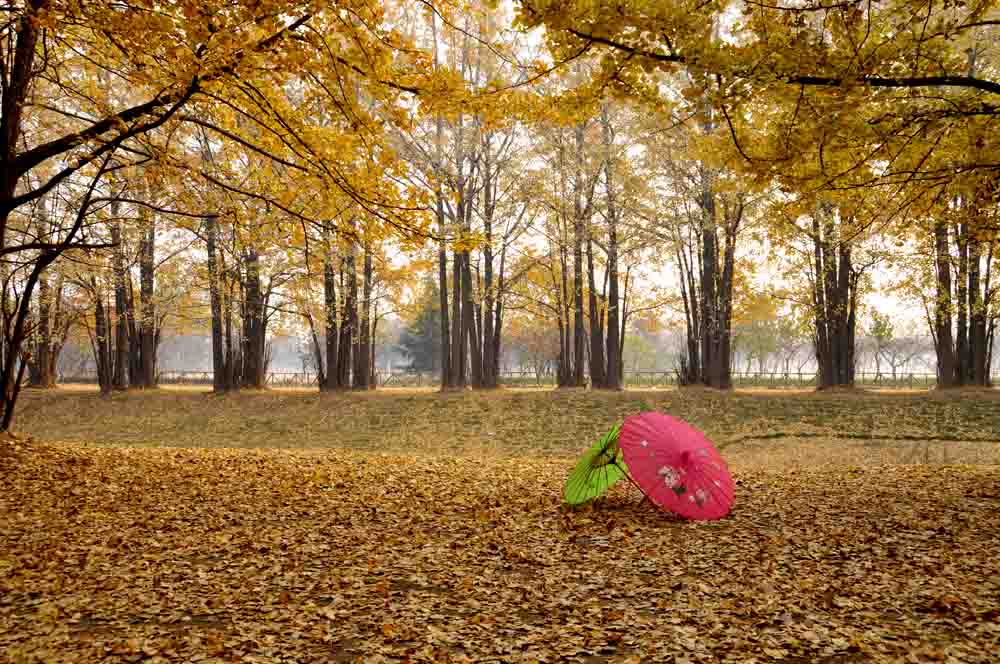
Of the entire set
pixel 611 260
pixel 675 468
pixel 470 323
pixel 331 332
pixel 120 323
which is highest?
pixel 611 260

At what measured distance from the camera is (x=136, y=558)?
4.10 m

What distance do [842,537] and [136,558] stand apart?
4.85 meters

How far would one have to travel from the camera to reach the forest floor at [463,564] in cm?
303

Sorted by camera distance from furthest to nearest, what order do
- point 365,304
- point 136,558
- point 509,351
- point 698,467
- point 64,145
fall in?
point 509,351
point 365,304
point 64,145
point 698,467
point 136,558

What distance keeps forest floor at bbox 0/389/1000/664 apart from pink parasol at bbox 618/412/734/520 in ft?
0.65

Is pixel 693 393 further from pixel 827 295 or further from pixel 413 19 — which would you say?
pixel 413 19

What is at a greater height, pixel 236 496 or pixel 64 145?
pixel 64 145

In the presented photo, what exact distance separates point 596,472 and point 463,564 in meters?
1.78

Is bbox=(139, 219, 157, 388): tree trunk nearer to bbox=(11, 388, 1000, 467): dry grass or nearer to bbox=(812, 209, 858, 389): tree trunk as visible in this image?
bbox=(11, 388, 1000, 467): dry grass

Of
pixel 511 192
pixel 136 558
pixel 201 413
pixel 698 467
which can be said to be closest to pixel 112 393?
pixel 201 413

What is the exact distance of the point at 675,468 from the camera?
4902mm

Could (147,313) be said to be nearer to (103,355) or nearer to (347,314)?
(103,355)

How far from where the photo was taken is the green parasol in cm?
540

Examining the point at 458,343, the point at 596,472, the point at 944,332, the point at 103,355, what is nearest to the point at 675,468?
the point at 596,472
